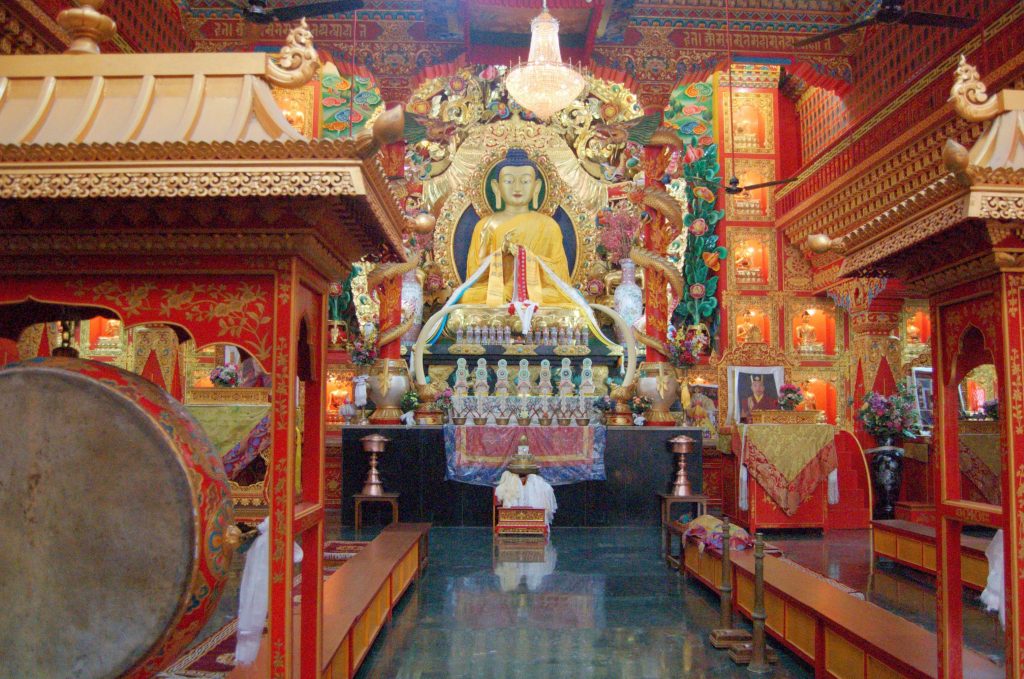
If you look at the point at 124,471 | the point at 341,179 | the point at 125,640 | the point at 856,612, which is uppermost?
the point at 341,179

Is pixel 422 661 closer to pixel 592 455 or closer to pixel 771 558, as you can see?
pixel 771 558

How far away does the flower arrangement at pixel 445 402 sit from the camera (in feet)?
33.2

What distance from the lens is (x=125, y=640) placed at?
236 cm

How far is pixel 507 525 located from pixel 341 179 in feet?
20.8

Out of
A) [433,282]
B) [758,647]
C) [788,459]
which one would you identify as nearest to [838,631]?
[758,647]

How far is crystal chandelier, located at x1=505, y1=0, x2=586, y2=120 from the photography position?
9.84 meters

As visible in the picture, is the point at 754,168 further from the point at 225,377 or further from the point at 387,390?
the point at 225,377

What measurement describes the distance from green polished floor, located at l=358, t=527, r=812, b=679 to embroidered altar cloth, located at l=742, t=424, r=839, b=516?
1.79 meters

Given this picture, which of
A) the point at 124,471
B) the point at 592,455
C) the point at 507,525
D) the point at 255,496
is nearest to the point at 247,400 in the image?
the point at 255,496

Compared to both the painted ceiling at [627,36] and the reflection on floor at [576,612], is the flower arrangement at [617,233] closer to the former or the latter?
the painted ceiling at [627,36]

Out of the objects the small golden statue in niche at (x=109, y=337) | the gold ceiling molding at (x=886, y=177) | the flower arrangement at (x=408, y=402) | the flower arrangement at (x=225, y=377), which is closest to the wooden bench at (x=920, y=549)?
the gold ceiling molding at (x=886, y=177)

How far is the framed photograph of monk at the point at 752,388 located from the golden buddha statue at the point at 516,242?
9.76 feet

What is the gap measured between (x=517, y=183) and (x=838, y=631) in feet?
37.5

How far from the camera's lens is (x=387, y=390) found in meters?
10.3
